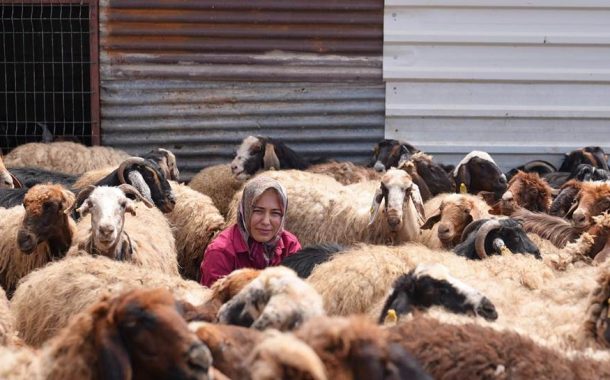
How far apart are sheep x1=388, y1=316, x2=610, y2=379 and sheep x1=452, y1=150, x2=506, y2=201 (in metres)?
7.23

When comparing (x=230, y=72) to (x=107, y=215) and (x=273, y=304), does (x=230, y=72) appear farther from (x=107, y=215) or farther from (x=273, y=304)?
(x=273, y=304)

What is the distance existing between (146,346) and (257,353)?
0.44 meters

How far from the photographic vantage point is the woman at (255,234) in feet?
27.4

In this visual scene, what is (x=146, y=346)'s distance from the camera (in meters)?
4.80

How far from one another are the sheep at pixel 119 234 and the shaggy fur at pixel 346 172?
333cm

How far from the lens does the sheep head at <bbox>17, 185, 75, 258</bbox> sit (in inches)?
348

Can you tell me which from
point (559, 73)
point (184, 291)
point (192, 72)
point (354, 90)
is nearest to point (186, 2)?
point (192, 72)

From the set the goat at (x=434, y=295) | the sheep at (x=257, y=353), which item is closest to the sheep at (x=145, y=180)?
the goat at (x=434, y=295)

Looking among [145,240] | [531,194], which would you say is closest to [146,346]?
[145,240]

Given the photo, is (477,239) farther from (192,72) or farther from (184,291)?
(192,72)

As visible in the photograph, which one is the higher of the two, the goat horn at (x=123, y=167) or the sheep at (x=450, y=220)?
the goat horn at (x=123, y=167)

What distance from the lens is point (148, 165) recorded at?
11328 millimetres

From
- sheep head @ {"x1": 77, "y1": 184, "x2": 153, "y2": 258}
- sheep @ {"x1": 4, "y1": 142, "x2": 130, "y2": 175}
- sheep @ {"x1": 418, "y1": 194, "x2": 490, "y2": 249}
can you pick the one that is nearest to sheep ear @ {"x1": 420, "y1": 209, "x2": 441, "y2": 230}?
sheep @ {"x1": 418, "y1": 194, "x2": 490, "y2": 249}

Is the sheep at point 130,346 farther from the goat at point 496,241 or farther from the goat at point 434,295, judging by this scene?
the goat at point 496,241
